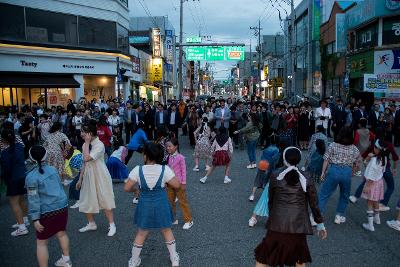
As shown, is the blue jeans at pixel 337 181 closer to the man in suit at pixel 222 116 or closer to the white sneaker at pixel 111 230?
the white sneaker at pixel 111 230

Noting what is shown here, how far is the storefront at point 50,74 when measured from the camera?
75.1 ft

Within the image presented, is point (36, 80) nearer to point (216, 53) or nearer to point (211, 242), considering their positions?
point (216, 53)

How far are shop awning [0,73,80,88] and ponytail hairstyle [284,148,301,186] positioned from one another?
21443mm

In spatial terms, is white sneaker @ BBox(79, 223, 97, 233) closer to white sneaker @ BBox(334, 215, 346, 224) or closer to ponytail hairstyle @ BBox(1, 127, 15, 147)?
ponytail hairstyle @ BBox(1, 127, 15, 147)

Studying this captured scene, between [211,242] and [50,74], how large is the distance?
22.7 m

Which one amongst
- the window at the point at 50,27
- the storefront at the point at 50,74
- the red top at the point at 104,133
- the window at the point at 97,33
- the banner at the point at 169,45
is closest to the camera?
the red top at the point at 104,133

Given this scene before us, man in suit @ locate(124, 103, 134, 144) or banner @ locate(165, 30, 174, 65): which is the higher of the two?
banner @ locate(165, 30, 174, 65)

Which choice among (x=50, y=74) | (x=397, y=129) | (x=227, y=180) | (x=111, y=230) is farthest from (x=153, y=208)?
(x=50, y=74)

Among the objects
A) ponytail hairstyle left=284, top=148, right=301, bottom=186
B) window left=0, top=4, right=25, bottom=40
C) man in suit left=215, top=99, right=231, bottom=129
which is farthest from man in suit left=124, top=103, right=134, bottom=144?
ponytail hairstyle left=284, top=148, right=301, bottom=186

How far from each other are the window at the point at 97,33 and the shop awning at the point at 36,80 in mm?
2931

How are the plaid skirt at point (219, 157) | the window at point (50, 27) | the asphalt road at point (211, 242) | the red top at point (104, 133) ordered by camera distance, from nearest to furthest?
the asphalt road at point (211, 242)
the plaid skirt at point (219, 157)
the red top at point (104, 133)
the window at point (50, 27)

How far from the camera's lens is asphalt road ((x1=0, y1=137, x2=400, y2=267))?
537 cm

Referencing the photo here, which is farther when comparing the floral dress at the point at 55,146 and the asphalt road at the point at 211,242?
the floral dress at the point at 55,146

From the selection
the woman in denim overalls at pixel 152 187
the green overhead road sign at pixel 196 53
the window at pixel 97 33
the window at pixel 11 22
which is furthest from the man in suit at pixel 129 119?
the green overhead road sign at pixel 196 53
